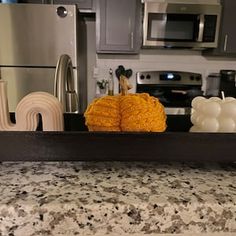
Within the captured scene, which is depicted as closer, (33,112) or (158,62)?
(33,112)

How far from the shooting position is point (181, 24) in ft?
6.91

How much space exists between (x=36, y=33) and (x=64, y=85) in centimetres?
134

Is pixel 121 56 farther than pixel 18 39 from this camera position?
Yes

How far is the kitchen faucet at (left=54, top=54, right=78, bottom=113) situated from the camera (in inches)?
24.9

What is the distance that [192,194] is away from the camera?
1.23 ft

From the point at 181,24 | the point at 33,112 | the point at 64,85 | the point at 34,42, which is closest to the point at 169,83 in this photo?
the point at 181,24

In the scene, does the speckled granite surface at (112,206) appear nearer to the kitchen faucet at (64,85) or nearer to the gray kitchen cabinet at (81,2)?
the kitchen faucet at (64,85)

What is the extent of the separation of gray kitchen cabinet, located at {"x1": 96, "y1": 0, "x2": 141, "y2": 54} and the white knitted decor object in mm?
1794

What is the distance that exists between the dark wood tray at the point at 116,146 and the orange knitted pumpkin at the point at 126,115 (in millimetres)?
44

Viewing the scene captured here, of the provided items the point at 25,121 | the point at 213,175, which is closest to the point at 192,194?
the point at 213,175

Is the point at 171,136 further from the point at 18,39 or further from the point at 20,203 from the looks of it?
the point at 18,39

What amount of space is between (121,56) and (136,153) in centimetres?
207

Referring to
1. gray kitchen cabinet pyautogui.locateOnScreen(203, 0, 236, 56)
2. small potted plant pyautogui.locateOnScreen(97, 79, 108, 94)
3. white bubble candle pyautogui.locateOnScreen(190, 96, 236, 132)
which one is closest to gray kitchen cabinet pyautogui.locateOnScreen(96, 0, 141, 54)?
small potted plant pyautogui.locateOnScreen(97, 79, 108, 94)

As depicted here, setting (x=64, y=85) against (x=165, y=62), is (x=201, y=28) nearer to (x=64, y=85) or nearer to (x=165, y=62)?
(x=165, y=62)
